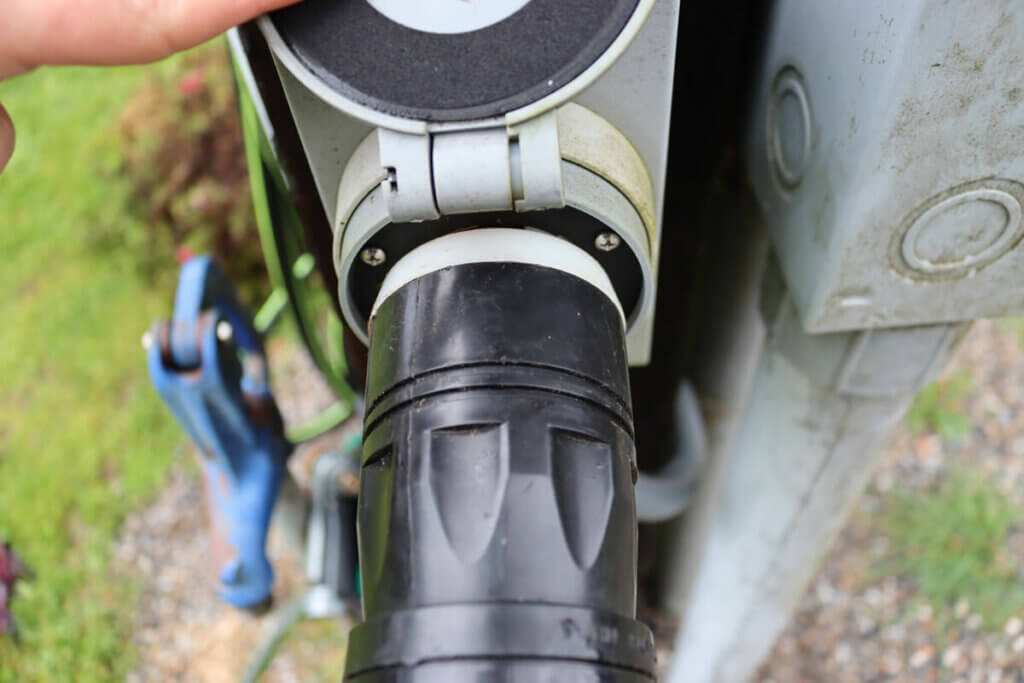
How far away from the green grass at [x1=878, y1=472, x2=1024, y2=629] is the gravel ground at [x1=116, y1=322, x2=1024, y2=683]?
0.06 feet

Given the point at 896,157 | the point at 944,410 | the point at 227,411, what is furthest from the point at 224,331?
the point at 944,410

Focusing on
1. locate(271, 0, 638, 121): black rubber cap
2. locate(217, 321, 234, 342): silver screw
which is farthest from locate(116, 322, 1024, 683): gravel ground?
locate(271, 0, 638, 121): black rubber cap

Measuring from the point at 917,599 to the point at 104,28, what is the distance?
127 centimetres

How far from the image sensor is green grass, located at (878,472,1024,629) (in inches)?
47.3

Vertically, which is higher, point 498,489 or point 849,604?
point 498,489

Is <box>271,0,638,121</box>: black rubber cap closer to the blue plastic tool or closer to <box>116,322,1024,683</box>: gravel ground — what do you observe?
the blue plastic tool

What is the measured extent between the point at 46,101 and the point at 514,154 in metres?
2.38

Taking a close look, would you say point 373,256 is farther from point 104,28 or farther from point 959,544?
point 959,544

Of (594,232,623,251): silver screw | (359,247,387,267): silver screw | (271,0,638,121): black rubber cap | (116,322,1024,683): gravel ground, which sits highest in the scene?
(271,0,638,121): black rubber cap

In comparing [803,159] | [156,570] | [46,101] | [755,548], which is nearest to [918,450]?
[755,548]

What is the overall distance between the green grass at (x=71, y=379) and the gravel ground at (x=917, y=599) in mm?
1145

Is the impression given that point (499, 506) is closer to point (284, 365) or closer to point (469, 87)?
point (469, 87)

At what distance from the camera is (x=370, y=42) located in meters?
0.46

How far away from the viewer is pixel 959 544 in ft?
4.23
